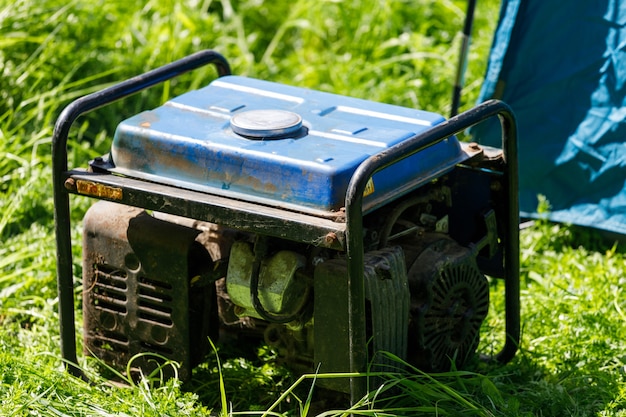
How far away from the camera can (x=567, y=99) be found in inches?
172

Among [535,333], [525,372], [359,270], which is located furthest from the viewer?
[535,333]

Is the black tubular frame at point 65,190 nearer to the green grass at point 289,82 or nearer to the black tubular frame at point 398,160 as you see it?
the green grass at point 289,82

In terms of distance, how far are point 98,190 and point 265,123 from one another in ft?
1.66

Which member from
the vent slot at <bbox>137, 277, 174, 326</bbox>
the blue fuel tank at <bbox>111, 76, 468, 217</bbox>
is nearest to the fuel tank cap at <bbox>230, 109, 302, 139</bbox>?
the blue fuel tank at <bbox>111, 76, 468, 217</bbox>

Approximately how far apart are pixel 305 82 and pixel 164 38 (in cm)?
76

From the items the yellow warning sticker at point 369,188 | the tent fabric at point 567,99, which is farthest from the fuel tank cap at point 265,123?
the tent fabric at point 567,99

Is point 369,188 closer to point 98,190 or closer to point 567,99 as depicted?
point 98,190

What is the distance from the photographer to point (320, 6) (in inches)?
232

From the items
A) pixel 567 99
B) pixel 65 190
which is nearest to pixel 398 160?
pixel 65 190

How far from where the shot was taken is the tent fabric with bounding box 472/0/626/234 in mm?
4219

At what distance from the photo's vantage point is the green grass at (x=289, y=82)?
10.2ft

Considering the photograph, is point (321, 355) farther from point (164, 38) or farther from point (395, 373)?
point (164, 38)

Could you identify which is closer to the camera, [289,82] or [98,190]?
[98,190]

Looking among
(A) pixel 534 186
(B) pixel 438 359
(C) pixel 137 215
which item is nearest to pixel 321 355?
(B) pixel 438 359
